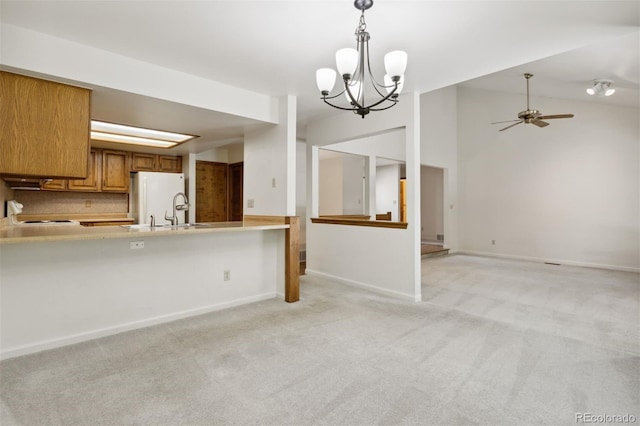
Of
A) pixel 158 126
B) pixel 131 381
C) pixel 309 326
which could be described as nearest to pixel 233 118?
pixel 158 126

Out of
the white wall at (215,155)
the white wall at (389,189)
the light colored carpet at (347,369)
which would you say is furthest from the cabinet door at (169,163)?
the white wall at (389,189)

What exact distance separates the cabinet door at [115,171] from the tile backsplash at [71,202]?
31 centimetres

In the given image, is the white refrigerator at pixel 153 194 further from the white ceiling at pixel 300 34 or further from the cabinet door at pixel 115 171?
the white ceiling at pixel 300 34

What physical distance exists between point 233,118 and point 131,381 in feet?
8.77

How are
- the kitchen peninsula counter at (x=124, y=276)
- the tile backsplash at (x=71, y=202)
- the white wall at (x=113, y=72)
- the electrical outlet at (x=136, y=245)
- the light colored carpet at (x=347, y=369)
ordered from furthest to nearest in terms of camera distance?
1. the tile backsplash at (x=71, y=202)
2. the electrical outlet at (x=136, y=245)
3. the kitchen peninsula counter at (x=124, y=276)
4. the white wall at (x=113, y=72)
5. the light colored carpet at (x=347, y=369)

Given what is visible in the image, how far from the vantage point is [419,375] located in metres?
2.11

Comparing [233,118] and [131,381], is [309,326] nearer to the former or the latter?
[131,381]

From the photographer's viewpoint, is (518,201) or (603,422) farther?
(518,201)

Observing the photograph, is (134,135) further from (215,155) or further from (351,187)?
(351,187)

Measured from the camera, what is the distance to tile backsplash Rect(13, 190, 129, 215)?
468 centimetres

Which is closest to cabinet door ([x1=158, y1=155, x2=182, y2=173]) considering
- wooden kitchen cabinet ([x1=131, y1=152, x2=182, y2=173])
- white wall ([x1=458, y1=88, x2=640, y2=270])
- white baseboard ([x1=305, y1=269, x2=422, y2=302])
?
wooden kitchen cabinet ([x1=131, y1=152, x2=182, y2=173])

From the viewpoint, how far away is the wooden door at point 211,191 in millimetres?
6320

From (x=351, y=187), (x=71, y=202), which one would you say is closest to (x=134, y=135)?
(x=71, y=202)

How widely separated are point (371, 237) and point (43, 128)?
3.47 m
